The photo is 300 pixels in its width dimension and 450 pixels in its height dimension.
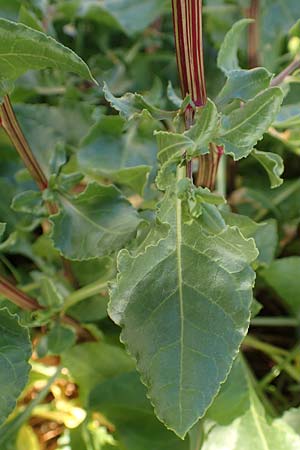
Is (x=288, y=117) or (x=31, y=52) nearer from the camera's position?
(x=31, y=52)

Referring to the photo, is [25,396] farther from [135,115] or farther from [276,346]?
[135,115]

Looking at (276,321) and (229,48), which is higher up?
(229,48)

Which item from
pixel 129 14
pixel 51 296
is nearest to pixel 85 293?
pixel 51 296

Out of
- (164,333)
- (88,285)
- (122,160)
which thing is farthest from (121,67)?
(164,333)

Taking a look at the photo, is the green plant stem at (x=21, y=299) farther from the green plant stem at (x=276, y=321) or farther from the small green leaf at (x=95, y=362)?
the green plant stem at (x=276, y=321)

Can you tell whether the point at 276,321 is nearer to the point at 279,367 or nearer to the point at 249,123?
the point at 279,367

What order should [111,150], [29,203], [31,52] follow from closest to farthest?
[31,52], [29,203], [111,150]

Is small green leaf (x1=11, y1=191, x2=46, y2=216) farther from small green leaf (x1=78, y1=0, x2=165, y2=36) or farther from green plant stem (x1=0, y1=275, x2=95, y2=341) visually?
small green leaf (x1=78, y1=0, x2=165, y2=36)

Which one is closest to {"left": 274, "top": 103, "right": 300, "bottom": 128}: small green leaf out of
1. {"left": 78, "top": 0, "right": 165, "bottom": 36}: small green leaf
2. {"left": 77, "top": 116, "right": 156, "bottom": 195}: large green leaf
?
{"left": 77, "top": 116, "right": 156, "bottom": 195}: large green leaf
